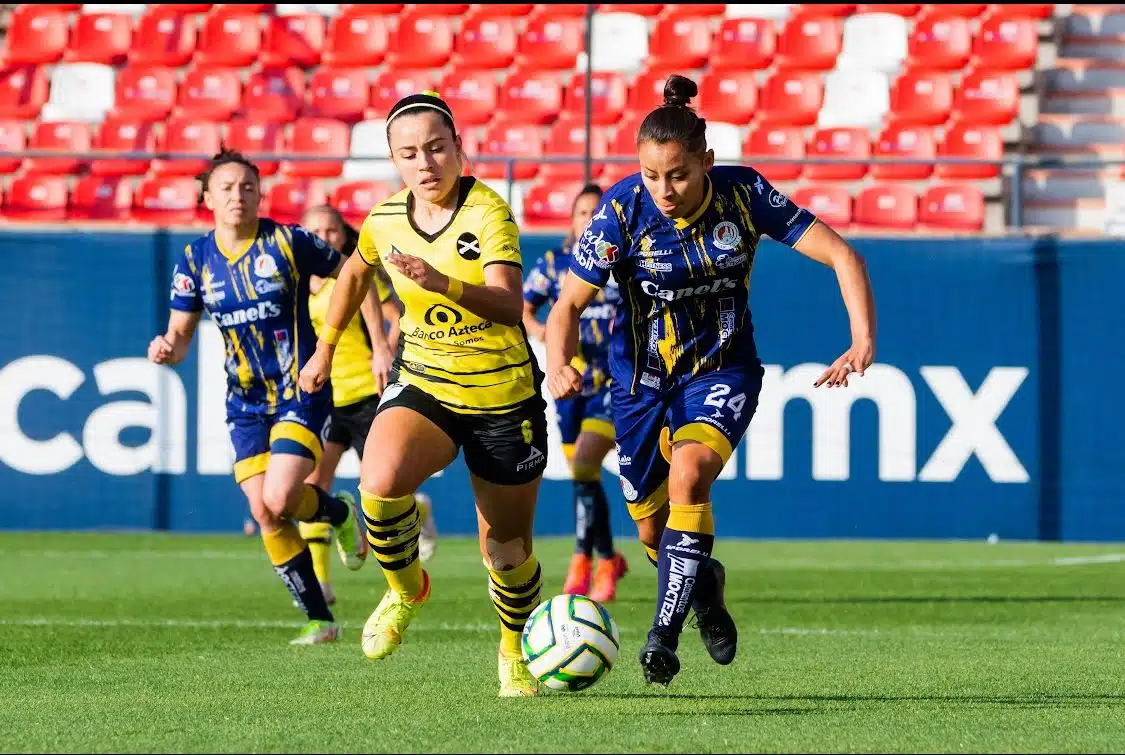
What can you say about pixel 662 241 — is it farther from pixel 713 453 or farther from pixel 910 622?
pixel 910 622

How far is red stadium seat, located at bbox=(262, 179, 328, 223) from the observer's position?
61.4 feet

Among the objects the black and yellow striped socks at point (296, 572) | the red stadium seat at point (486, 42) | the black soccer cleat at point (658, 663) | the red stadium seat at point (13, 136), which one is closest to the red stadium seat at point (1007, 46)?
the red stadium seat at point (486, 42)

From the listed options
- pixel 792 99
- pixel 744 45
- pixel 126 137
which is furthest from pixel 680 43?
pixel 126 137

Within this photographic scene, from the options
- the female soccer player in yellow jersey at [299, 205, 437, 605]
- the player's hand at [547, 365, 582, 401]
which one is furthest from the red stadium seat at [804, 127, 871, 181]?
the player's hand at [547, 365, 582, 401]

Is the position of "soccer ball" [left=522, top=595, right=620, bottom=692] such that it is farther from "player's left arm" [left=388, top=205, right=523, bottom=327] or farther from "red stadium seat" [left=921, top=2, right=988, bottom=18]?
"red stadium seat" [left=921, top=2, right=988, bottom=18]

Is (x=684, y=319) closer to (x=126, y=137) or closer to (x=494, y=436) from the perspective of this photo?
(x=494, y=436)

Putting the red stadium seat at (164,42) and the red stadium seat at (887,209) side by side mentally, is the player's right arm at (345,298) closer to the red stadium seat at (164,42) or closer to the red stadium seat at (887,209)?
the red stadium seat at (887,209)

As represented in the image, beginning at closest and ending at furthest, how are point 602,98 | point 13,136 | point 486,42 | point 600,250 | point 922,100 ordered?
point 600,250 → point 922,100 → point 13,136 → point 602,98 → point 486,42

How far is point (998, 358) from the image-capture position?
1535 centimetres

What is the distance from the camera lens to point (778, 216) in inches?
257

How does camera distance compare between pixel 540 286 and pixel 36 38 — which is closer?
pixel 540 286

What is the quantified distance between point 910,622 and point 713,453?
357 cm

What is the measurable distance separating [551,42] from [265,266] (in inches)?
515

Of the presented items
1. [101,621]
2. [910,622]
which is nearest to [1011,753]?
[910,622]
